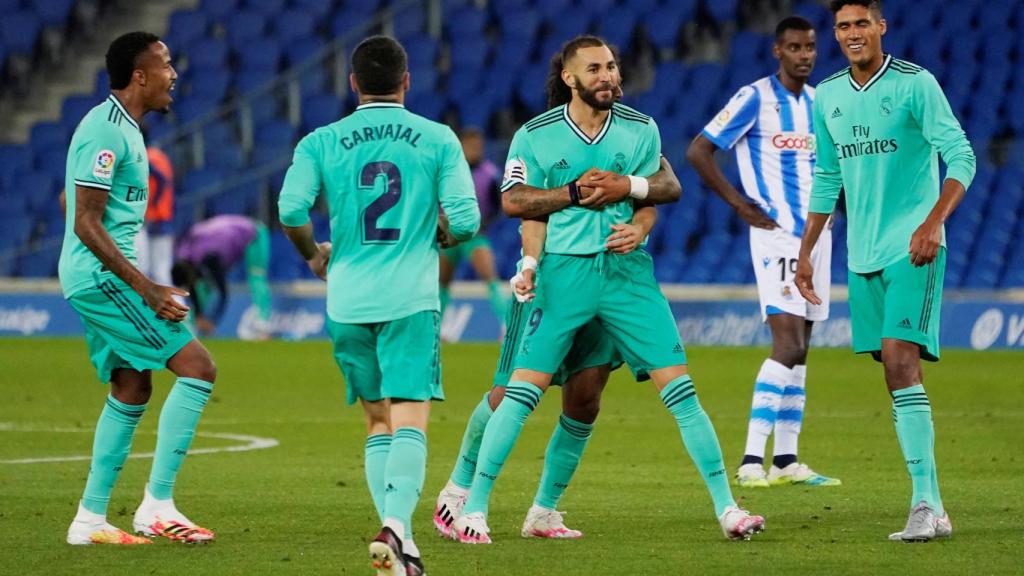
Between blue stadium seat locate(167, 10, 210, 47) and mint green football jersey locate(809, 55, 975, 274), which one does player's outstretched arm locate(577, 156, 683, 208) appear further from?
blue stadium seat locate(167, 10, 210, 47)

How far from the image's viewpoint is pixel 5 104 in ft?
93.7

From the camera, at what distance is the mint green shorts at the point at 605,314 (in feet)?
24.7

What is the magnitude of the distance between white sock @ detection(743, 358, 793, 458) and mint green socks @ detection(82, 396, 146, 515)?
3.67m

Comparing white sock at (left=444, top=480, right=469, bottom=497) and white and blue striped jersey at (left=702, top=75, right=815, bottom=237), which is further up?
white and blue striped jersey at (left=702, top=75, right=815, bottom=237)

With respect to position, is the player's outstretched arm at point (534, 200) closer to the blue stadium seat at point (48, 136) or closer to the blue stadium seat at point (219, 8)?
the blue stadium seat at point (48, 136)

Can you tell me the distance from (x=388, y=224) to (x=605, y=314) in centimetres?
125

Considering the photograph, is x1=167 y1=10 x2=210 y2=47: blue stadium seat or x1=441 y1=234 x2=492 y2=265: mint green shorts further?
x1=167 y1=10 x2=210 y2=47: blue stadium seat

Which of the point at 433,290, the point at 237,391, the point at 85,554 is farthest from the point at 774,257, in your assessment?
the point at 237,391

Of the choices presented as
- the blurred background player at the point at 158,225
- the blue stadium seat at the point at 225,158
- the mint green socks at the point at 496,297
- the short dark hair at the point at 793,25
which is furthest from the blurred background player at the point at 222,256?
the short dark hair at the point at 793,25

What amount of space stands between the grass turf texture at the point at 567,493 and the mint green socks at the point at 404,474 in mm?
344

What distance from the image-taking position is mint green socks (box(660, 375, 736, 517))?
739 centimetres

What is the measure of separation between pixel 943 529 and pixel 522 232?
2.18m

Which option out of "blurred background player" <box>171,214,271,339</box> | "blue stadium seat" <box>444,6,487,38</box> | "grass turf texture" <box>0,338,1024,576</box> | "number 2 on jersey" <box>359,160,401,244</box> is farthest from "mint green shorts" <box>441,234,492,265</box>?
"number 2 on jersey" <box>359,160,401,244</box>

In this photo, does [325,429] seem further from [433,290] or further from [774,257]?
[433,290]
